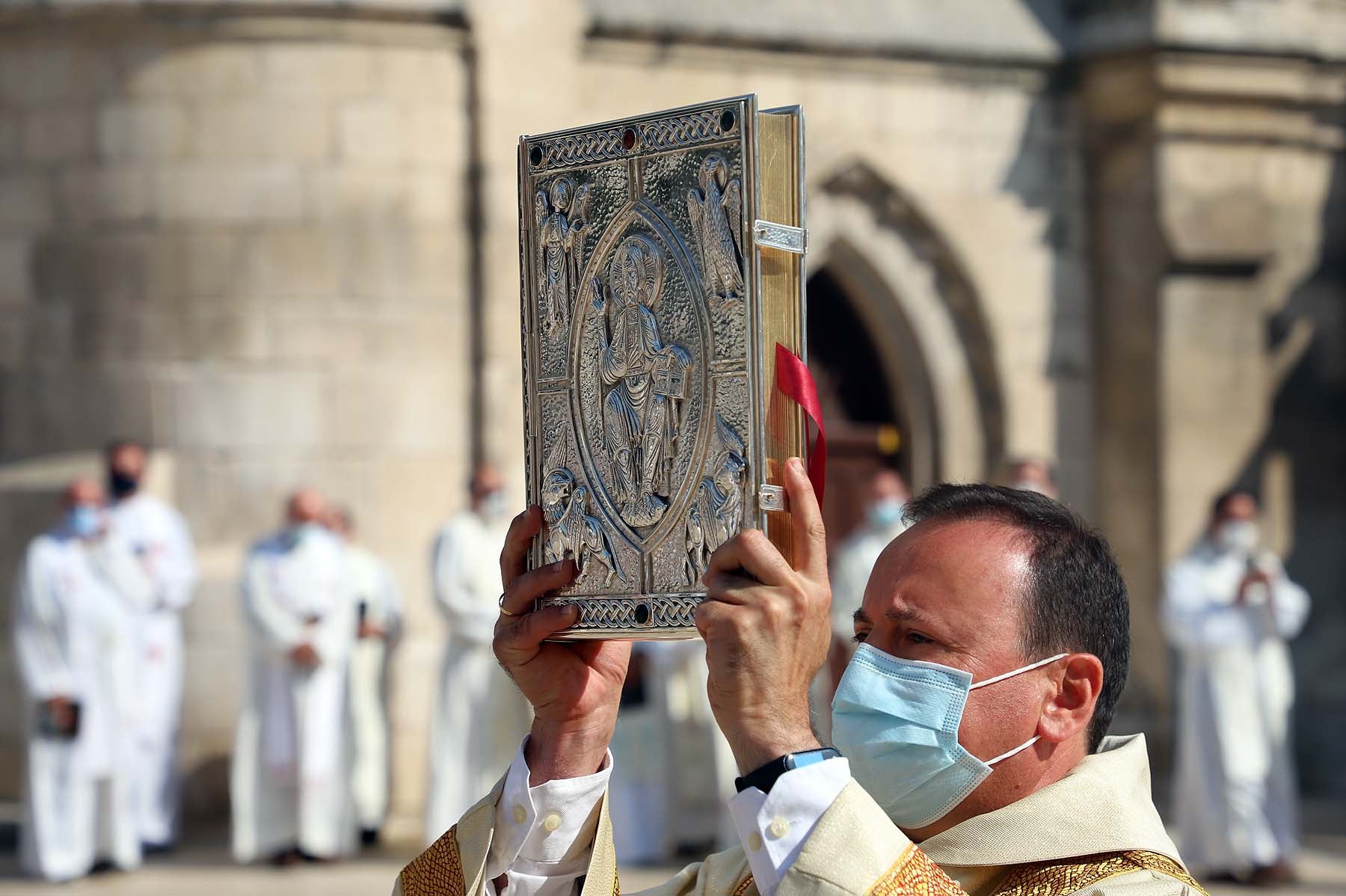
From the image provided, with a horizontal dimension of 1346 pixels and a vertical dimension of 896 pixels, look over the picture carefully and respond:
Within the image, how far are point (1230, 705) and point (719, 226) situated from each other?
739 cm

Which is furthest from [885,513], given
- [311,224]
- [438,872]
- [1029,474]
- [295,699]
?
[438,872]

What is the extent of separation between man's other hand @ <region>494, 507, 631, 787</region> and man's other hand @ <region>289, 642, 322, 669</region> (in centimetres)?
658

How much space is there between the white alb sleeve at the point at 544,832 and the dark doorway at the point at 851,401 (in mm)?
8783

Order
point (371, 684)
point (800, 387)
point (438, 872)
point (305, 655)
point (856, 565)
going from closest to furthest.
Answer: point (800, 387), point (438, 872), point (305, 655), point (856, 565), point (371, 684)

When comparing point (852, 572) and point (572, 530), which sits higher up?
point (572, 530)

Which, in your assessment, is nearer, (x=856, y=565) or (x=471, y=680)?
(x=471, y=680)

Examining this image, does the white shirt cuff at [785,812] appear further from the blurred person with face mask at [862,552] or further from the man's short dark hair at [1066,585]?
the blurred person with face mask at [862,552]

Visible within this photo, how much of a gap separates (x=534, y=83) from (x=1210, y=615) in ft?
13.7

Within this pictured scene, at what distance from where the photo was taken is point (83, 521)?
8977mm

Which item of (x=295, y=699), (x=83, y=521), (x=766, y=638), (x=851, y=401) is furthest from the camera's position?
(x=851, y=401)

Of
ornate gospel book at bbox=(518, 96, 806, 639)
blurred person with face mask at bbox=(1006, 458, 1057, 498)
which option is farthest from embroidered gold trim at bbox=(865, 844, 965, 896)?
blurred person with face mask at bbox=(1006, 458, 1057, 498)

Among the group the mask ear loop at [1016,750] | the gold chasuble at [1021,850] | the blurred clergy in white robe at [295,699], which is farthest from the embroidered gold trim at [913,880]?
the blurred clergy in white robe at [295,699]

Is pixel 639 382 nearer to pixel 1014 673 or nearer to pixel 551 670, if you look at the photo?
pixel 551 670

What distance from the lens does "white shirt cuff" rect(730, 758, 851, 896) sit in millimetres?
2117
